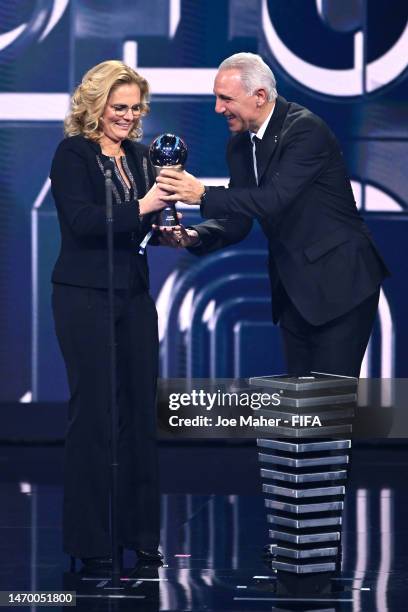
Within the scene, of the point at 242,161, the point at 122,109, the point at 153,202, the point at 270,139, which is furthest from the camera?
the point at 242,161

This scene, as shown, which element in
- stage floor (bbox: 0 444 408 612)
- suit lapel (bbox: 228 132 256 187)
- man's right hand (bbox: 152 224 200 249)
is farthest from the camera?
suit lapel (bbox: 228 132 256 187)

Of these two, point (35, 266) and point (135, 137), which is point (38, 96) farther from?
point (135, 137)

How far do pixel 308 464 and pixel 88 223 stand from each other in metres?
0.96

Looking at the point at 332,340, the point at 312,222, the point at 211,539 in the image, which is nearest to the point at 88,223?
the point at 312,222

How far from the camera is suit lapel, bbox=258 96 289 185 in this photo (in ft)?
13.6

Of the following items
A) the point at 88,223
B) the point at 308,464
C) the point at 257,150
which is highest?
the point at 257,150

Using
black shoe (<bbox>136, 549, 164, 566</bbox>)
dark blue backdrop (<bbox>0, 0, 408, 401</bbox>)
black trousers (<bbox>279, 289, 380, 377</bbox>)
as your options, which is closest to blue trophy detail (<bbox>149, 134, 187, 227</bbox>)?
black trousers (<bbox>279, 289, 380, 377</bbox>)

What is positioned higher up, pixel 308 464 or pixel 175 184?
pixel 175 184

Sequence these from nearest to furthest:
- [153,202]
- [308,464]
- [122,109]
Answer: [308,464]
[153,202]
[122,109]

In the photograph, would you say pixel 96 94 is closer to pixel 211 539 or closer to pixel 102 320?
pixel 102 320

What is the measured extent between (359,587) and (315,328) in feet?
2.66

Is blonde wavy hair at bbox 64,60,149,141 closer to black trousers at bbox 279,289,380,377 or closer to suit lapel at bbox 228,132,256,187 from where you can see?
suit lapel at bbox 228,132,256,187

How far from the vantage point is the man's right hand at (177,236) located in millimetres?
4129

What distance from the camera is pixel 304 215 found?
13.7 feet
